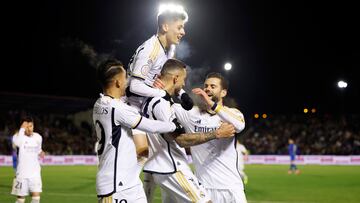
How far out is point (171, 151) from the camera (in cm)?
679

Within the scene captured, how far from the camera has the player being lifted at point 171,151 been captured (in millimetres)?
6629

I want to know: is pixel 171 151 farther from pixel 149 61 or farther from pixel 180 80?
pixel 149 61

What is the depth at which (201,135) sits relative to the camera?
6945 millimetres

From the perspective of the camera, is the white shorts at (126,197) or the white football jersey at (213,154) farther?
the white football jersey at (213,154)

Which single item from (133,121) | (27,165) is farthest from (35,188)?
(133,121)

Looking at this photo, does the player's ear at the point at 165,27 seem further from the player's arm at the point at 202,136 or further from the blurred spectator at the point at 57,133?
the blurred spectator at the point at 57,133

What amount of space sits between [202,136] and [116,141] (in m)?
1.31

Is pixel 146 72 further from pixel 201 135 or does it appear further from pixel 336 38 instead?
pixel 336 38

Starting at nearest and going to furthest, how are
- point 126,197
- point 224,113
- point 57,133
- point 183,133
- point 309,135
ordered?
point 126,197, point 183,133, point 224,113, point 57,133, point 309,135

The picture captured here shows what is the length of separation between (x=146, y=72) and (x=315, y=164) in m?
42.5

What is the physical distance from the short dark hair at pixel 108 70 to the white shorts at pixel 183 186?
134 cm

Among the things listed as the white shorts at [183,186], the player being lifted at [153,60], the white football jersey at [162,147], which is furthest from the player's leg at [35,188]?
the white shorts at [183,186]

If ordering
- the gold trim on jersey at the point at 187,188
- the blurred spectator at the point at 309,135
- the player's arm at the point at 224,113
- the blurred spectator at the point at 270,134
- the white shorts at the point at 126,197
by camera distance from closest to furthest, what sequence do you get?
Answer: the white shorts at the point at 126,197 < the gold trim on jersey at the point at 187,188 < the player's arm at the point at 224,113 < the blurred spectator at the point at 270,134 < the blurred spectator at the point at 309,135

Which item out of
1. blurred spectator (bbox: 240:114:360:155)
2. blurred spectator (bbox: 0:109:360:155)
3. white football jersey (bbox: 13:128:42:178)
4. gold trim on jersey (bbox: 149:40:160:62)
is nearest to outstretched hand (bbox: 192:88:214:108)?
gold trim on jersey (bbox: 149:40:160:62)
